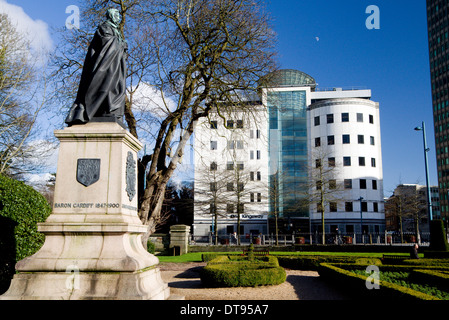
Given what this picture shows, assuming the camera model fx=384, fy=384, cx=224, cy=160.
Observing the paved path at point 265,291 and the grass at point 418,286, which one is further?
the paved path at point 265,291

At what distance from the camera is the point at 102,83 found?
8117 mm

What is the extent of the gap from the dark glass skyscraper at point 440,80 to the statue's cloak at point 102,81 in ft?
329

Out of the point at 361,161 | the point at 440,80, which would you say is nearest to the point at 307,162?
the point at 361,161

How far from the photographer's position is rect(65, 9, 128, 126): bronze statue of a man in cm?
796

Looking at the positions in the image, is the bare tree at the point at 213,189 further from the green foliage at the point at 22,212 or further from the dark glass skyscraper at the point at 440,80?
the dark glass skyscraper at the point at 440,80

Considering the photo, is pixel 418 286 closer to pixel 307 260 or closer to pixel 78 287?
pixel 78 287

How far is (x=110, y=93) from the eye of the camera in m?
8.11

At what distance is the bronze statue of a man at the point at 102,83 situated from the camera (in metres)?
7.96

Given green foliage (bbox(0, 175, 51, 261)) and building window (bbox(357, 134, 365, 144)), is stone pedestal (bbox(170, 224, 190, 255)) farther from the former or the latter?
building window (bbox(357, 134, 365, 144))

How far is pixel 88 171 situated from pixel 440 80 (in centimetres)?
10583

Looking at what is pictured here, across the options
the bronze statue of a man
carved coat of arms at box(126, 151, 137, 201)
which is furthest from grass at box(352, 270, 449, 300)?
the bronze statue of a man

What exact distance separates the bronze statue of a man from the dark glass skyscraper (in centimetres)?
10019

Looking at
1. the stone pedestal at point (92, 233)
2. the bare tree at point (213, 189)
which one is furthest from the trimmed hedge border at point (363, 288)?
the bare tree at point (213, 189)
